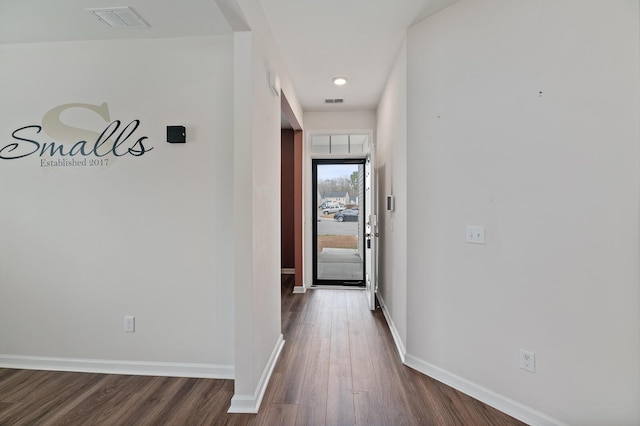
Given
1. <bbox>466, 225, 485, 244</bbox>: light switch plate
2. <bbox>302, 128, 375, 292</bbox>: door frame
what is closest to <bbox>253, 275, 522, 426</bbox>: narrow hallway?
<bbox>466, 225, 485, 244</bbox>: light switch plate

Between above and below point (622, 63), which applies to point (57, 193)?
below

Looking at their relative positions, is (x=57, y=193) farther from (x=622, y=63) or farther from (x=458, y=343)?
(x=622, y=63)

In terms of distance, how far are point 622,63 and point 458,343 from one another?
181cm

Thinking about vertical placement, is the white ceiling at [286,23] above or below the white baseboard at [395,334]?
above

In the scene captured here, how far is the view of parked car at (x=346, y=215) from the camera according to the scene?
15.8 ft

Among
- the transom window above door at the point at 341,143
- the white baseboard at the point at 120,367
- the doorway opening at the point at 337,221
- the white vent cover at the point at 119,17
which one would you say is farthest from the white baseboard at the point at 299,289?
the white vent cover at the point at 119,17

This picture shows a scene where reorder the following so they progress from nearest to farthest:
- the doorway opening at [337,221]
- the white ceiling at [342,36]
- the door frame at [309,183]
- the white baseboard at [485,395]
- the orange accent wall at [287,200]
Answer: the white baseboard at [485,395], the white ceiling at [342,36], the door frame at [309,183], the doorway opening at [337,221], the orange accent wall at [287,200]

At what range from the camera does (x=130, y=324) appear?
228cm

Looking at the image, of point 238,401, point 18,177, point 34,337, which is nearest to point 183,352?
point 238,401

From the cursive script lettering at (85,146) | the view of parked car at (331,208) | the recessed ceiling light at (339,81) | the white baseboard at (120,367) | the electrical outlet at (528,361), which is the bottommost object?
the white baseboard at (120,367)

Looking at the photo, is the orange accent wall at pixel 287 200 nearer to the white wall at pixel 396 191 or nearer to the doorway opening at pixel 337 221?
the doorway opening at pixel 337 221

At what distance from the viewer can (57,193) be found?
7.55 feet

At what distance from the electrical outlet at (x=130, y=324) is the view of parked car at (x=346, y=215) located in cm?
313

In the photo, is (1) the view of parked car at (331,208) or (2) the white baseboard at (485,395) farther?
(1) the view of parked car at (331,208)
